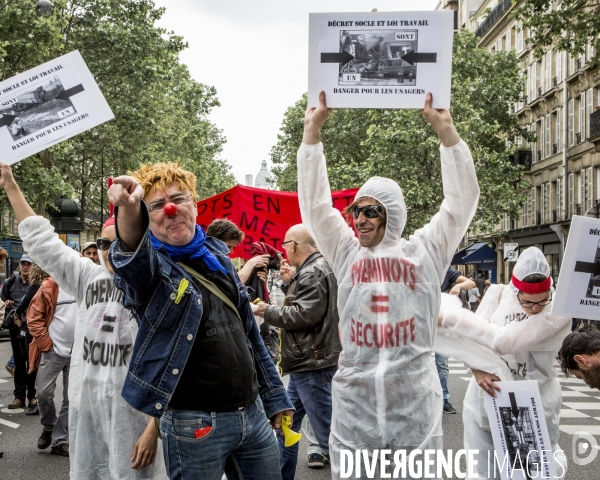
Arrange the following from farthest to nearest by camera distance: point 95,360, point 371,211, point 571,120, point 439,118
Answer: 1. point 571,120
2. point 95,360
3. point 371,211
4. point 439,118

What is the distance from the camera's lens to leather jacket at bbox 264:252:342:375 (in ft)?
19.7

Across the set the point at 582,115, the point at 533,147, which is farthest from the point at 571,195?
the point at 533,147

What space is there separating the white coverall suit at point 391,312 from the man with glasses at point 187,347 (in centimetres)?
61

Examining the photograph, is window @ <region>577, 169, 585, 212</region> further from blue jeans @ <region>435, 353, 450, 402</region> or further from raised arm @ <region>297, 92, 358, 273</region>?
raised arm @ <region>297, 92, 358, 273</region>

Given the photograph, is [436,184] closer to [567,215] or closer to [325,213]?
[567,215]

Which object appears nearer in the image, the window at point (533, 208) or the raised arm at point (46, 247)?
the raised arm at point (46, 247)

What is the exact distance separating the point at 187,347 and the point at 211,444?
0.38m

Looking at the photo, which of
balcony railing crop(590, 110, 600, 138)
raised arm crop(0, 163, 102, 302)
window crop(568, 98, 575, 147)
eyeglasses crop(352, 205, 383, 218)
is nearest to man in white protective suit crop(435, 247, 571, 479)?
eyeglasses crop(352, 205, 383, 218)

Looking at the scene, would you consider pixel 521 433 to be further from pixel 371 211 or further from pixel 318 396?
pixel 318 396

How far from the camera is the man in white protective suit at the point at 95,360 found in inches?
162

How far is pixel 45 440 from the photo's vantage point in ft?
25.4

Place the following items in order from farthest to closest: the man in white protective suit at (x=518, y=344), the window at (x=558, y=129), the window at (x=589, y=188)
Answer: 1. the window at (x=558, y=129)
2. the window at (x=589, y=188)
3. the man in white protective suit at (x=518, y=344)

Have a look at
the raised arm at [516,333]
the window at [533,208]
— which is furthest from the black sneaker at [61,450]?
the window at [533,208]

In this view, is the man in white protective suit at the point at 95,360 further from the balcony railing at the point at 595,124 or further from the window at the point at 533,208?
the window at the point at 533,208
